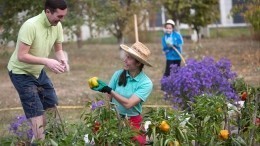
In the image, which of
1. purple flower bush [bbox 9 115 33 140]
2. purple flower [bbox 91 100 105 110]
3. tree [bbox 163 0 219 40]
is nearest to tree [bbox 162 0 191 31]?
tree [bbox 163 0 219 40]

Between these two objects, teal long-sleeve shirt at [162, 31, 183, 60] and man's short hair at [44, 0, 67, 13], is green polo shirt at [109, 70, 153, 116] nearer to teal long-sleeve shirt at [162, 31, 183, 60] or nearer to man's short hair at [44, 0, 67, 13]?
man's short hair at [44, 0, 67, 13]

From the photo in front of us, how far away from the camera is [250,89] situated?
4.73m

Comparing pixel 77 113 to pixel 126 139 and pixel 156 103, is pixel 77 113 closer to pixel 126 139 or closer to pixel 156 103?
pixel 156 103

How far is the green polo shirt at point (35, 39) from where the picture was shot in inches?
190

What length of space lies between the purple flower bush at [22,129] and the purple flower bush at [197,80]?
7.68 ft

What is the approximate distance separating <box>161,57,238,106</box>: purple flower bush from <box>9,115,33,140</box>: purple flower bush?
2342 mm

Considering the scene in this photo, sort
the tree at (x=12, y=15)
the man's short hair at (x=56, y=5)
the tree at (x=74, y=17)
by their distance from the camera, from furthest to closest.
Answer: the tree at (x=74, y=17)
the tree at (x=12, y=15)
the man's short hair at (x=56, y=5)

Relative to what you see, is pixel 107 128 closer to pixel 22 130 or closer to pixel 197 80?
pixel 22 130

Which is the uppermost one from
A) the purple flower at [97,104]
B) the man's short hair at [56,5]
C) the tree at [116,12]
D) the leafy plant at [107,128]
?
the man's short hair at [56,5]

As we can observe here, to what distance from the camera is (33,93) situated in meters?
4.95

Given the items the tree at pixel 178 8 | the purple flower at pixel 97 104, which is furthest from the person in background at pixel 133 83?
the tree at pixel 178 8

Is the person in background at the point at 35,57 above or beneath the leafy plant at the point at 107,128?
above

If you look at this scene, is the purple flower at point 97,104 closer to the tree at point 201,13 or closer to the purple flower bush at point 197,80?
the purple flower bush at point 197,80

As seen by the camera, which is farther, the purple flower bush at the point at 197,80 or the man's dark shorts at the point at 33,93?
the purple flower bush at the point at 197,80
